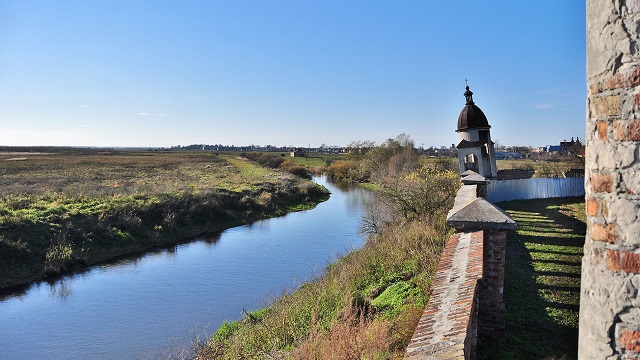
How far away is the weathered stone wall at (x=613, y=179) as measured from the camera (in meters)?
2.14

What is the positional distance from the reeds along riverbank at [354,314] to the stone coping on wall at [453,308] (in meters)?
0.88

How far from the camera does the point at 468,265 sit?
4863mm

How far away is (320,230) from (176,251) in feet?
23.8

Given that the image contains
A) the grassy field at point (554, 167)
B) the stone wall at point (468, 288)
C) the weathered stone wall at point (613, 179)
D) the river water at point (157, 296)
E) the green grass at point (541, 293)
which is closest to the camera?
the weathered stone wall at point (613, 179)

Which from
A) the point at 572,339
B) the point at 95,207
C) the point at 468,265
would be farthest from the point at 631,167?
Result: the point at 95,207

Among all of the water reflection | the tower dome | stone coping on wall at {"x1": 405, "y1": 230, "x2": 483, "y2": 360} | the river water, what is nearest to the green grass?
stone coping on wall at {"x1": 405, "y1": 230, "x2": 483, "y2": 360}

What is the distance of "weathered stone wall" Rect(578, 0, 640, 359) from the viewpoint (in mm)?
2141

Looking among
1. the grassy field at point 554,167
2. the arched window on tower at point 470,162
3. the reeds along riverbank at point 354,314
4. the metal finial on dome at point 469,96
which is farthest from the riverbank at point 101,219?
the grassy field at point 554,167

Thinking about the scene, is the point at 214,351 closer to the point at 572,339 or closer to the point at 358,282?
the point at 358,282

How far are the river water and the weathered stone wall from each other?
32.9 ft

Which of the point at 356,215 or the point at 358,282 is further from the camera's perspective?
the point at 356,215

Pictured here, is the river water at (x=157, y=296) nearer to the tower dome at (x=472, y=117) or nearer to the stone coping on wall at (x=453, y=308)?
the tower dome at (x=472, y=117)

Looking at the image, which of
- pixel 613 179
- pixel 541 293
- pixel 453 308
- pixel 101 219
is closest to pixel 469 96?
pixel 541 293

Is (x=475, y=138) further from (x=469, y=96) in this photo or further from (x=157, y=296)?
(x=157, y=296)
